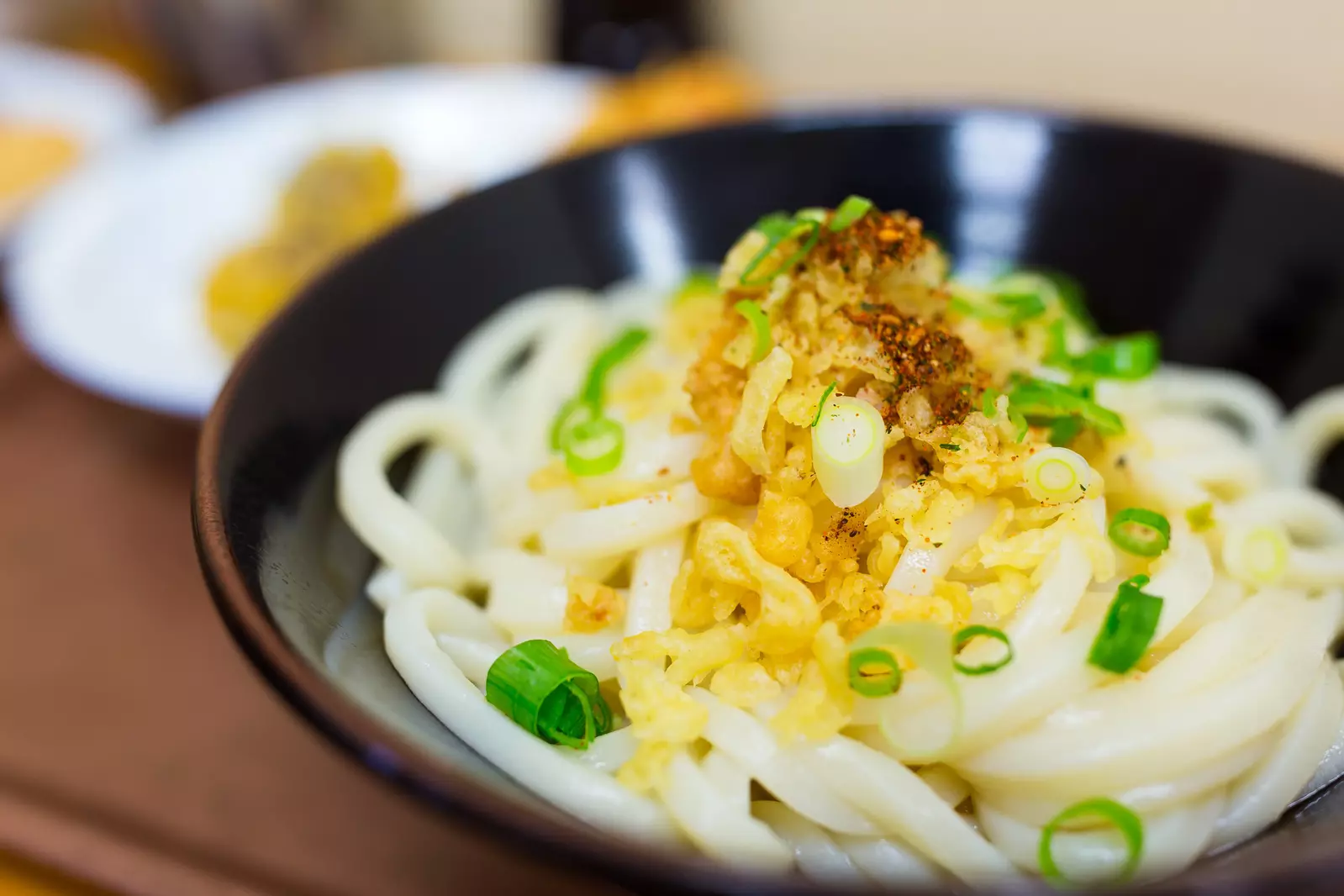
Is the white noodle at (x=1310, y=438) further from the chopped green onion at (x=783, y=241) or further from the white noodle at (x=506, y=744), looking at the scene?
the white noodle at (x=506, y=744)

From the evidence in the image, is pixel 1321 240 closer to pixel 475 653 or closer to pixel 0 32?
pixel 475 653

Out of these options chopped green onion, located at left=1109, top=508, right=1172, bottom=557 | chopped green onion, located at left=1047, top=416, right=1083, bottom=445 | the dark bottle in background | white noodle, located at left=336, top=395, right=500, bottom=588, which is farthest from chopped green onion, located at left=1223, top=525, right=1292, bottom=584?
the dark bottle in background

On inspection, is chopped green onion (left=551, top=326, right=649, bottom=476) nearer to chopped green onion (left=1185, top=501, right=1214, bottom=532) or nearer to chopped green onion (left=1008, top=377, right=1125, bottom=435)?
chopped green onion (left=1008, top=377, right=1125, bottom=435)

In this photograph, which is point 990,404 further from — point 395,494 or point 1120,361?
point 395,494

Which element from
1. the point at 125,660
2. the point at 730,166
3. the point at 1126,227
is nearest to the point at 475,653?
the point at 125,660

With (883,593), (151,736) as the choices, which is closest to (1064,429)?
(883,593)

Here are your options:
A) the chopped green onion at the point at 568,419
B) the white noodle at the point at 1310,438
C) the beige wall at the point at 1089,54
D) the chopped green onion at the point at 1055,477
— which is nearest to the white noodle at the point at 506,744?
the chopped green onion at the point at 568,419
